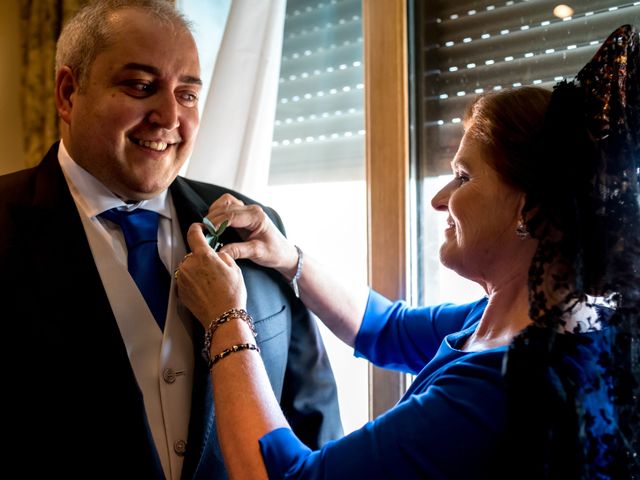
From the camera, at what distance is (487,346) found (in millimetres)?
1087

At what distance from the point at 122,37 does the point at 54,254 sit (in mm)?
446

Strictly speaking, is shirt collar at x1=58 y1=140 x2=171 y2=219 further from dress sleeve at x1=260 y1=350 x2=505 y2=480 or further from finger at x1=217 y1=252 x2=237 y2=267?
dress sleeve at x1=260 y1=350 x2=505 y2=480

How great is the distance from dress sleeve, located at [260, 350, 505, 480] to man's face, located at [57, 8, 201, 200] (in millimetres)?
598

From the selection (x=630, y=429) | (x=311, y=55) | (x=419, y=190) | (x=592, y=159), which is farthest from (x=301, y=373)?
(x=311, y=55)

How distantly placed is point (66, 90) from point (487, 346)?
98 centimetres

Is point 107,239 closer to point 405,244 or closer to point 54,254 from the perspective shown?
point 54,254

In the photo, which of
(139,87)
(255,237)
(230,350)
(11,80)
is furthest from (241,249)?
(11,80)

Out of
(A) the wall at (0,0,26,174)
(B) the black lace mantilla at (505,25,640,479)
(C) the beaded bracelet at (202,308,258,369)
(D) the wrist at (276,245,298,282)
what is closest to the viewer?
(B) the black lace mantilla at (505,25,640,479)

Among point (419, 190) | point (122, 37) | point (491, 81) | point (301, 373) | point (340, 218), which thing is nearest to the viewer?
point (122, 37)

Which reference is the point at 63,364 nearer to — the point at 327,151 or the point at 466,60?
the point at 327,151

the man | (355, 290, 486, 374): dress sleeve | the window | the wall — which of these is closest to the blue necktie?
the man

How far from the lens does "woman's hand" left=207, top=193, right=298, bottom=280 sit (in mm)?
1332

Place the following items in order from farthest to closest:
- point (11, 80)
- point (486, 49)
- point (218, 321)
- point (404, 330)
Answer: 1. point (11, 80)
2. point (486, 49)
3. point (404, 330)
4. point (218, 321)

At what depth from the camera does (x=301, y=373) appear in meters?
1.46
